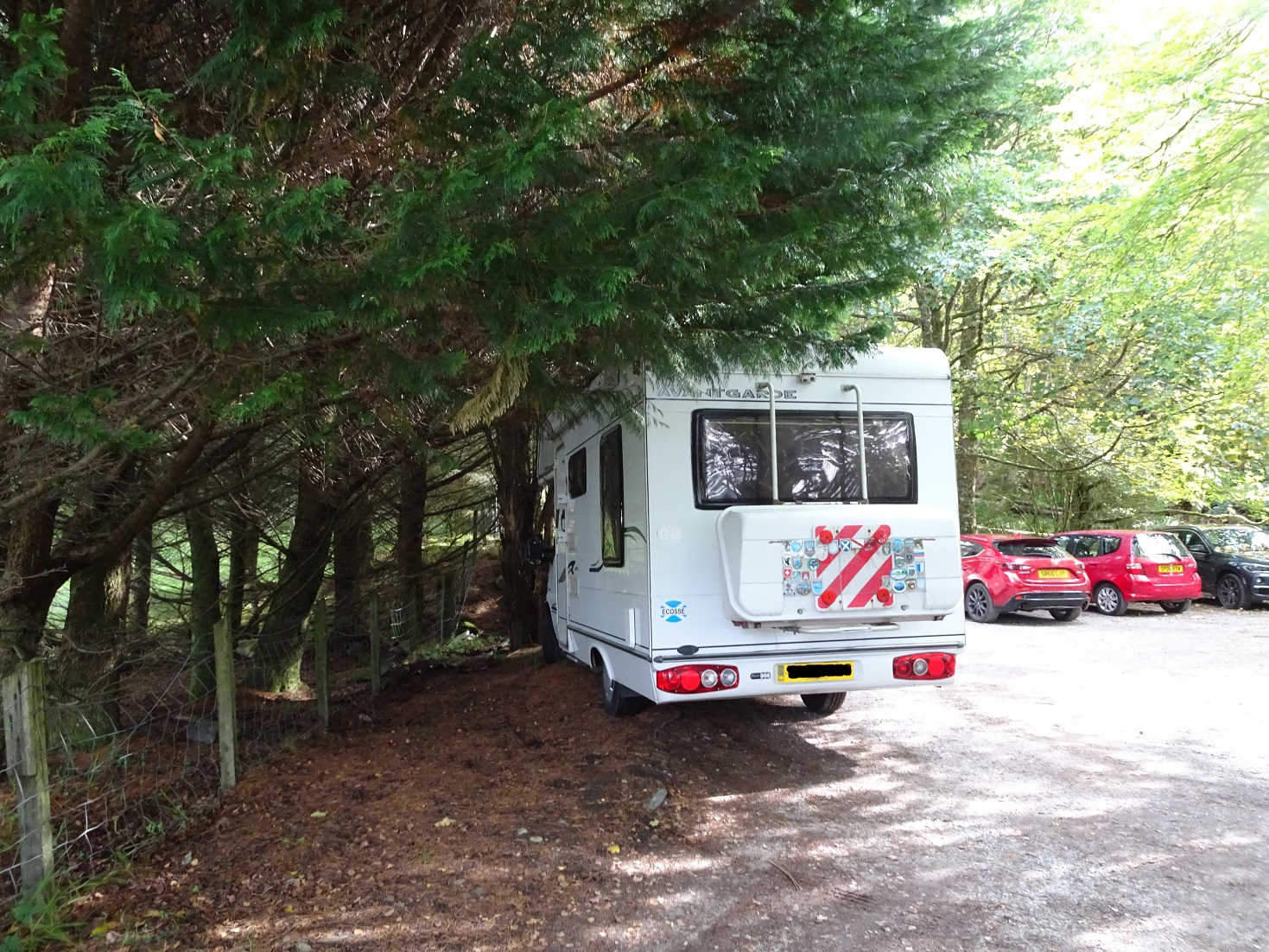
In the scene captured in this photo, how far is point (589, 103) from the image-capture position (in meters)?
3.85

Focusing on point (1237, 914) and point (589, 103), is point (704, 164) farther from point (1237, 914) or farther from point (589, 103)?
point (1237, 914)

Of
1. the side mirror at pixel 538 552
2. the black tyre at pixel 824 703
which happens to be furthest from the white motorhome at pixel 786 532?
the side mirror at pixel 538 552

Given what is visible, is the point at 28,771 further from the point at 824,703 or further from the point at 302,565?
the point at 824,703

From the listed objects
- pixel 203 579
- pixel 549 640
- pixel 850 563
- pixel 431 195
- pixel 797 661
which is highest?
pixel 431 195

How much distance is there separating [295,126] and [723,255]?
6.64 ft

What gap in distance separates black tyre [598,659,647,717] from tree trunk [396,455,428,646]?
4.30m

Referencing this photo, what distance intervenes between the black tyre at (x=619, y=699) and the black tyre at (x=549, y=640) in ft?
7.76

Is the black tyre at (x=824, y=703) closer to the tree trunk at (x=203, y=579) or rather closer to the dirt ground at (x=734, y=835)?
the dirt ground at (x=734, y=835)

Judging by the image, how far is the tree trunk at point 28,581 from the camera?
5.41 m

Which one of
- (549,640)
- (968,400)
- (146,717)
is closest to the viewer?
(146,717)

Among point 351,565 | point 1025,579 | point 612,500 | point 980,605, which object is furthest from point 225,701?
point 980,605

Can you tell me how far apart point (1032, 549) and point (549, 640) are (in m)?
9.61

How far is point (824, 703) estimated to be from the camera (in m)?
7.24

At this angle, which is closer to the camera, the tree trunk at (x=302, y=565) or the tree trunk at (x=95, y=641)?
the tree trunk at (x=95, y=641)
